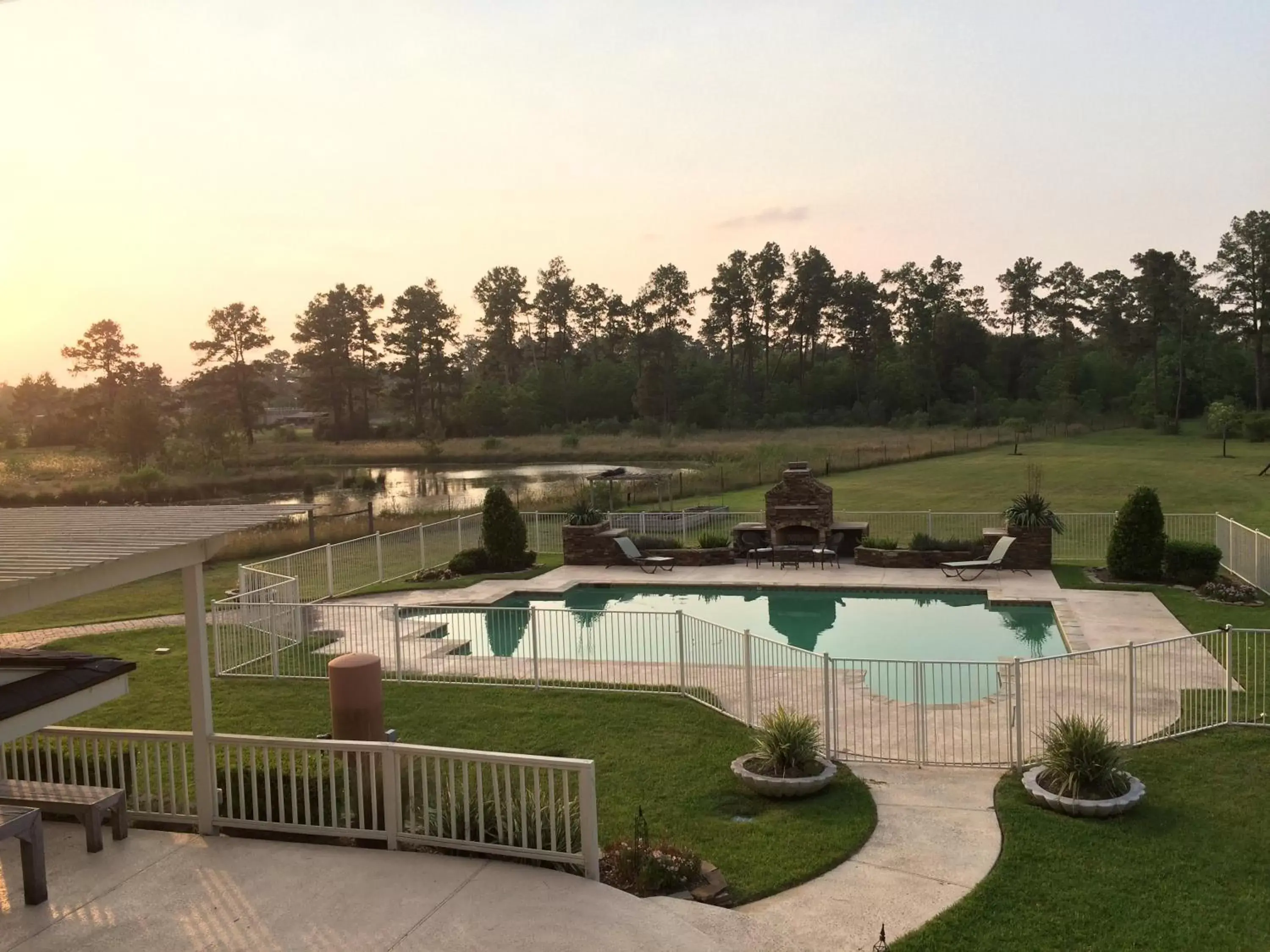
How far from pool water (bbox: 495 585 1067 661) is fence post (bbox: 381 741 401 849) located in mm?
6976

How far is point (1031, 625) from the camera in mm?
14727

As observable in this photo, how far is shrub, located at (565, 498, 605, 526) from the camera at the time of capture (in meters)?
20.7

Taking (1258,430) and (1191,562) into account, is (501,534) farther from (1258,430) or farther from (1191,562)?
(1258,430)

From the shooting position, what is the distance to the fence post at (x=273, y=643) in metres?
12.0

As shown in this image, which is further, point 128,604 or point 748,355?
point 748,355

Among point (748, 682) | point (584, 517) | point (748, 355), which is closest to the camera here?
point (748, 682)

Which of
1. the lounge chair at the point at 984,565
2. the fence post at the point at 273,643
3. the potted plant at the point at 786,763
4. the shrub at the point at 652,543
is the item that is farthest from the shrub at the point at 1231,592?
the fence post at the point at 273,643

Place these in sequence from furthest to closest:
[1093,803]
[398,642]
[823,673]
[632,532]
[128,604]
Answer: [632,532]
[128,604]
[398,642]
[823,673]
[1093,803]

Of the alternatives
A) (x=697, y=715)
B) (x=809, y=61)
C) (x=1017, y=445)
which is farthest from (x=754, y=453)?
(x=697, y=715)

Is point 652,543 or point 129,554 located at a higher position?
point 129,554

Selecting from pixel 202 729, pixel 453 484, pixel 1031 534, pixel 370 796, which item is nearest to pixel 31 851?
pixel 202 729

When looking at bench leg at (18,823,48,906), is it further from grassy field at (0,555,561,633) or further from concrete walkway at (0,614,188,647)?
grassy field at (0,555,561,633)

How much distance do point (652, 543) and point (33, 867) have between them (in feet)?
51.3

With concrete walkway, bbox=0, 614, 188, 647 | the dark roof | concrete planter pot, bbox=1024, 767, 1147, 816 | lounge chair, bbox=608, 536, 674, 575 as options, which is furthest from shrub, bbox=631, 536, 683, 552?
the dark roof
